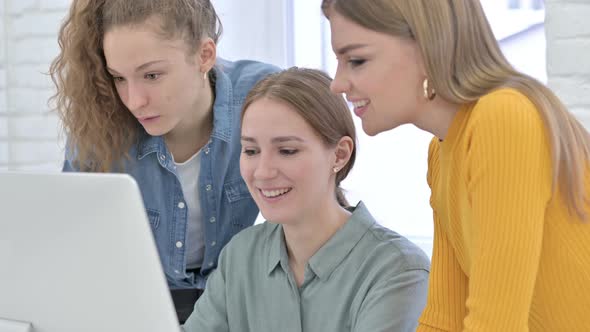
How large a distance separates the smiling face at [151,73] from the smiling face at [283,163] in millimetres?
256

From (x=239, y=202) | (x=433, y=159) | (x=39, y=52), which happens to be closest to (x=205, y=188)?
(x=239, y=202)

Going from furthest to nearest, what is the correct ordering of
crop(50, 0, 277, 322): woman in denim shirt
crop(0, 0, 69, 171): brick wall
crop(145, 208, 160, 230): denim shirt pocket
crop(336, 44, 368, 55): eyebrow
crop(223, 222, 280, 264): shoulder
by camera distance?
crop(0, 0, 69, 171): brick wall
crop(145, 208, 160, 230): denim shirt pocket
crop(50, 0, 277, 322): woman in denim shirt
crop(223, 222, 280, 264): shoulder
crop(336, 44, 368, 55): eyebrow

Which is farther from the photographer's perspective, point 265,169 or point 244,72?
point 244,72

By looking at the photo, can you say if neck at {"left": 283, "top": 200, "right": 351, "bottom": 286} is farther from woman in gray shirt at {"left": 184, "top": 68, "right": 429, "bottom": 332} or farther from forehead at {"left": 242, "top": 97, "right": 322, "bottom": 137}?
forehead at {"left": 242, "top": 97, "right": 322, "bottom": 137}

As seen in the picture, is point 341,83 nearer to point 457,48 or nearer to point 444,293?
point 457,48

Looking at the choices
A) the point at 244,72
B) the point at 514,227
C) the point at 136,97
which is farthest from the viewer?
the point at 244,72

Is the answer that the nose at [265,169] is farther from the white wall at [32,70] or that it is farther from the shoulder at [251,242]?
the white wall at [32,70]

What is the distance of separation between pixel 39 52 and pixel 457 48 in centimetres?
196

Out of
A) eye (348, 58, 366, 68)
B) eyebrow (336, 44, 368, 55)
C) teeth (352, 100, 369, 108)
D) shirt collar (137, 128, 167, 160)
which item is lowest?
shirt collar (137, 128, 167, 160)

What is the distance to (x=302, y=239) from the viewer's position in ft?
5.09

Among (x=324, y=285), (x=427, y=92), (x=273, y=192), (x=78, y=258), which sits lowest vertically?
(x=324, y=285)

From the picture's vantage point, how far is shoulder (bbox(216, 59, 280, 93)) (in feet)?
6.25

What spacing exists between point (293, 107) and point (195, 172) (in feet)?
1.42

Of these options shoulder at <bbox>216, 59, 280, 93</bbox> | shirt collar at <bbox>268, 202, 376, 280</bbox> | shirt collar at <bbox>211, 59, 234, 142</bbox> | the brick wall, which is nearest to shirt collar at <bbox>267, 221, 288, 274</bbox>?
shirt collar at <bbox>268, 202, 376, 280</bbox>
